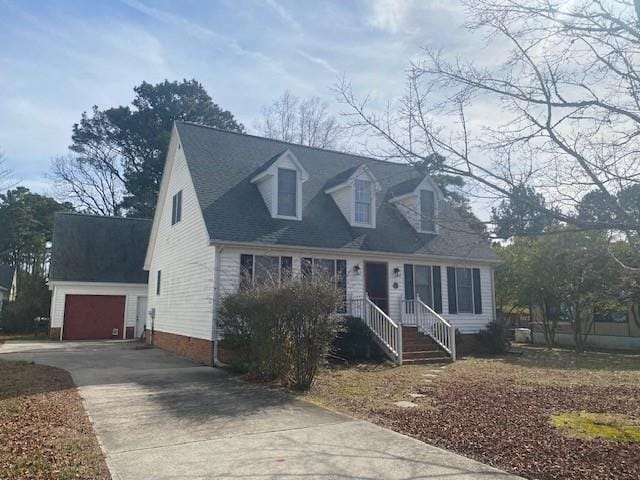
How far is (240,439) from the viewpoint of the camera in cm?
596

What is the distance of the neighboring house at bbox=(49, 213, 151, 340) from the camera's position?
76.6 feet

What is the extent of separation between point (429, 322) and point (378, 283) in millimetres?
2129

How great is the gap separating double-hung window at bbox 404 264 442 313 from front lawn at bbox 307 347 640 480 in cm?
366

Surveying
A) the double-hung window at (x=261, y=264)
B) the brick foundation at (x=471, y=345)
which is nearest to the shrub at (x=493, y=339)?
the brick foundation at (x=471, y=345)

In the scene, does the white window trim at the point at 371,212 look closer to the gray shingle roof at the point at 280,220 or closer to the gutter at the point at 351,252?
the gray shingle roof at the point at 280,220

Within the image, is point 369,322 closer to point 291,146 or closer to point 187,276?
point 187,276

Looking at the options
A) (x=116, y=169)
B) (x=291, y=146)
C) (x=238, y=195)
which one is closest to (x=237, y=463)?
(x=238, y=195)

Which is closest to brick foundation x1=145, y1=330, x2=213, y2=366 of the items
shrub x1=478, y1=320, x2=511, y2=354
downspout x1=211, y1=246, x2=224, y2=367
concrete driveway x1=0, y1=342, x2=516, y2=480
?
downspout x1=211, y1=246, x2=224, y2=367

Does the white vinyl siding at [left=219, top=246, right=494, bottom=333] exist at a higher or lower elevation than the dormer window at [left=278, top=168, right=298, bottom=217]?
lower

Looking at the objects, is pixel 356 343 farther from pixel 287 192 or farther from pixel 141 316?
pixel 141 316

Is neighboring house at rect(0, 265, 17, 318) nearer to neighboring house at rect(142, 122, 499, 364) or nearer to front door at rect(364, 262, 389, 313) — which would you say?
neighboring house at rect(142, 122, 499, 364)

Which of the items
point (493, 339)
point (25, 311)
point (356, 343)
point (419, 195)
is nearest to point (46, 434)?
point (356, 343)

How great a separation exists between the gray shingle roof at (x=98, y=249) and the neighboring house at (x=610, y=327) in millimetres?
20478

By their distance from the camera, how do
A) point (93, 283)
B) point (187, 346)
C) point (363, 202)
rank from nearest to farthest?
point (187, 346) → point (363, 202) → point (93, 283)
